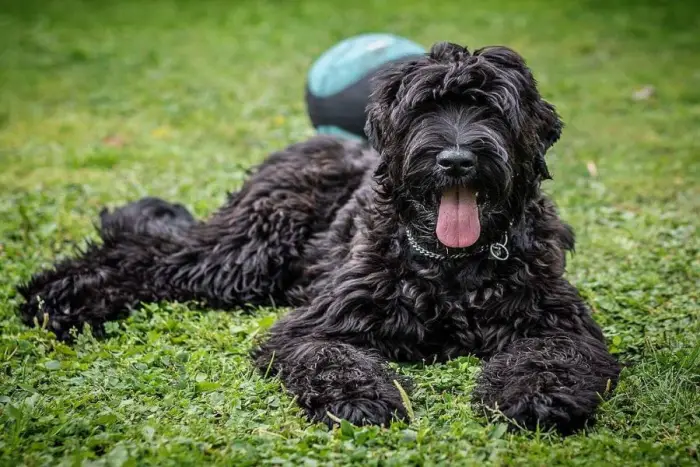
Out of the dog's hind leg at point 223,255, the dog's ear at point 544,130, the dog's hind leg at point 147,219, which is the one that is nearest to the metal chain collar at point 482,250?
the dog's ear at point 544,130

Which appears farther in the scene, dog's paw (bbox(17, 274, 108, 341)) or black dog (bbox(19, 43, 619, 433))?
dog's paw (bbox(17, 274, 108, 341))

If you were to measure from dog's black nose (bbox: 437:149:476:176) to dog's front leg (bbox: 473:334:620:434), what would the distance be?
972 millimetres

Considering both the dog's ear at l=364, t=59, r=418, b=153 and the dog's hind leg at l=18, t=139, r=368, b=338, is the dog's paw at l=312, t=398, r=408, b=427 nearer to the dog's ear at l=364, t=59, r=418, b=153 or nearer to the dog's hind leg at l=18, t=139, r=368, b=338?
the dog's ear at l=364, t=59, r=418, b=153

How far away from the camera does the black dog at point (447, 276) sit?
4402mm

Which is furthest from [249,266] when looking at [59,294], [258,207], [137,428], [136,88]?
[136,88]

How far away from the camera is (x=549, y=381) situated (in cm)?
426

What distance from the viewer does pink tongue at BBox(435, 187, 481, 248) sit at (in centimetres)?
465

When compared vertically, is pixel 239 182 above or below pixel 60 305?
above

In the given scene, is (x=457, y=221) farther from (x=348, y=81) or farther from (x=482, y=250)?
(x=348, y=81)

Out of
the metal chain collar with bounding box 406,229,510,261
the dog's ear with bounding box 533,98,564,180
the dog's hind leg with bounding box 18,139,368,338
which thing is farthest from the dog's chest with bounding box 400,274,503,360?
the dog's hind leg with bounding box 18,139,368,338

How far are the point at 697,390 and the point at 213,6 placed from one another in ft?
48.5

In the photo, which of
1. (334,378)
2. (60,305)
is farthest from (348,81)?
(334,378)

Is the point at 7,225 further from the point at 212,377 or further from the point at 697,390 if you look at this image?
the point at 697,390

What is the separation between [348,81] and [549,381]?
4.36 metres
